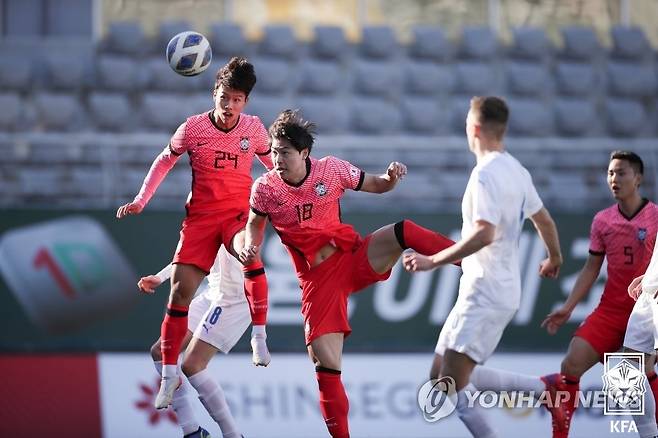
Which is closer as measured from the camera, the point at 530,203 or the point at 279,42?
the point at 530,203

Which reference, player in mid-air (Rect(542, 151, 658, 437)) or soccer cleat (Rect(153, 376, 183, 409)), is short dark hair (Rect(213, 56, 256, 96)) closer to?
soccer cleat (Rect(153, 376, 183, 409))

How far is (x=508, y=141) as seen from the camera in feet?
38.4

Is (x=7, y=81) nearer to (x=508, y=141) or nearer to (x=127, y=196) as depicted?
(x=127, y=196)

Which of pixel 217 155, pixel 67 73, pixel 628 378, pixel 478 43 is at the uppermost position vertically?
pixel 478 43

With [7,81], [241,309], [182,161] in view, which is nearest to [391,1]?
[182,161]

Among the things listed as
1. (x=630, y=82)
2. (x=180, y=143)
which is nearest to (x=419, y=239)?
(x=180, y=143)

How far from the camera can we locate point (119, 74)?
43.0ft

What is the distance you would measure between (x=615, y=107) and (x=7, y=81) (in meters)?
7.45

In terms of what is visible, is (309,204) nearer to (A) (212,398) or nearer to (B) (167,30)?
(A) (212,398)

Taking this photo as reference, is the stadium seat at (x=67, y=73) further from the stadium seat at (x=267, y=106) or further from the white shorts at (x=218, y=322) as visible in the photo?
the white shorts at (x=218, y=322)

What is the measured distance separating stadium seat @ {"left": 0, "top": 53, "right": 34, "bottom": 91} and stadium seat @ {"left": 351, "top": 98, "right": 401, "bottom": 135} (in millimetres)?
3962

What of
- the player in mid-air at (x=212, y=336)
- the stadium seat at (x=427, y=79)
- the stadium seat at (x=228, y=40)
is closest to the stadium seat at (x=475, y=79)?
the stadium seat at (x=427, y=79)

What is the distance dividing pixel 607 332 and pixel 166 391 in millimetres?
2980

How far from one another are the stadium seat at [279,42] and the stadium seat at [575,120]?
335 cm
